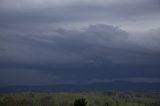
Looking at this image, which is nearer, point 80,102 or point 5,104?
point 80,102

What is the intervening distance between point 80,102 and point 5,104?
107 metres

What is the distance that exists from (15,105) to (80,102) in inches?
4149

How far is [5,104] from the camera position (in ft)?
625

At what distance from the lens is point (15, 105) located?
190000 millimetres

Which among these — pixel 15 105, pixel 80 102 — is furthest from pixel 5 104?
pixel 80 102

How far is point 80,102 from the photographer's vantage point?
91188 millimetres

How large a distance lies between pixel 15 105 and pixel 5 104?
208 inches

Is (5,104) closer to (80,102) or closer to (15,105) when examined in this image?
(15,105)

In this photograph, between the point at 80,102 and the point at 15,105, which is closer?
the point at 80,102
